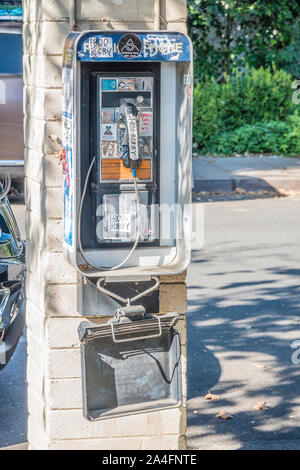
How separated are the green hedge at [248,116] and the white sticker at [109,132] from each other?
10.8 meters

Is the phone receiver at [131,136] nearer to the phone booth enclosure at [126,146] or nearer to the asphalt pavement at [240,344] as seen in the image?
the phone booth enclosure at [126,146]

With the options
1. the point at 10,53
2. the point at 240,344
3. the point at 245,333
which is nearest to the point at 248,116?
the point at 10,53

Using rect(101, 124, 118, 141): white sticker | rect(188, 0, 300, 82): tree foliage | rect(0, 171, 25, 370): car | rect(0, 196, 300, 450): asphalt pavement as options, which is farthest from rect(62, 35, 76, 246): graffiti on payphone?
rect(188, 0, 300, 82): tree foliage

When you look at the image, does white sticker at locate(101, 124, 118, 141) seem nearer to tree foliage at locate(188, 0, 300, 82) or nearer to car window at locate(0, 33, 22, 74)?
car window at locate(0, 33, 22, 74)

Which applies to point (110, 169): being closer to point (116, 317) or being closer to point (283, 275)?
point (116, 317)

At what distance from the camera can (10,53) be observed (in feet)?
32.7

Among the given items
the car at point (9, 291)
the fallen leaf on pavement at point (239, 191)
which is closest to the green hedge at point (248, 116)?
the fallen leaf on pavement at point (239, 191)

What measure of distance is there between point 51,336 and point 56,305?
14 centimetres

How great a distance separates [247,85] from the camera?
592 inches

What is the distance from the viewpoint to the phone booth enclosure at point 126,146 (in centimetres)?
348

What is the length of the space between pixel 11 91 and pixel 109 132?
6.50 metres

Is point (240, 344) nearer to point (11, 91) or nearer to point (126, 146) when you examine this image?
point (126, 146)
